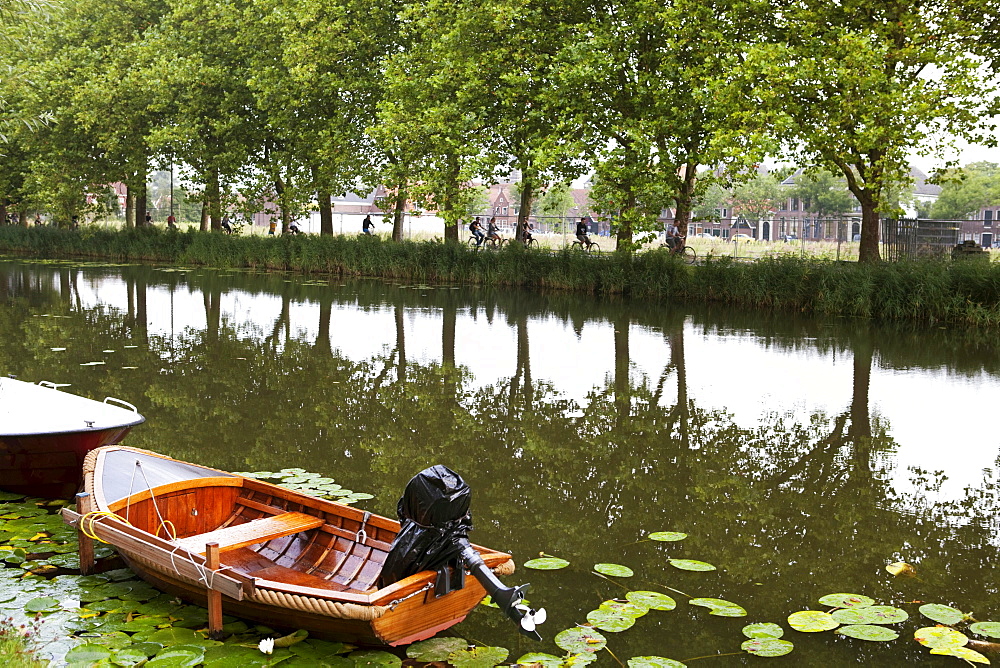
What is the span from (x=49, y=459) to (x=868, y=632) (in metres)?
5.65

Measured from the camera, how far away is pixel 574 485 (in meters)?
8.15

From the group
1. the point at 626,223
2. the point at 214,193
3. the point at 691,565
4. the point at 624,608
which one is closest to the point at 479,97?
the point at 626,223

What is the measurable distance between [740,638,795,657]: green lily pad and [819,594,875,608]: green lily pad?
679 mm

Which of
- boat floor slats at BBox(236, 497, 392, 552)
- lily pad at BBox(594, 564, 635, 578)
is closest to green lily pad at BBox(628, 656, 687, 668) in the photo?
lily pad at BBox(594, 564, 635, 578)

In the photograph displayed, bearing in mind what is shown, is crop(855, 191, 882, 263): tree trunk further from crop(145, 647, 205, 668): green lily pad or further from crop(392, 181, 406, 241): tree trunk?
crop(145, 647, 205, 668): green lily pad

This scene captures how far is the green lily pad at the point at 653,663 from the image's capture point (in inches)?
188

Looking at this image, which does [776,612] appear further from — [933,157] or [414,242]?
[414,242]

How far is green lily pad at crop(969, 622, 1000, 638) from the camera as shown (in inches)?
207

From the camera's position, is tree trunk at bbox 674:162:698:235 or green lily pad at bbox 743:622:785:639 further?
tree trunk at bbox 674:162:698:235

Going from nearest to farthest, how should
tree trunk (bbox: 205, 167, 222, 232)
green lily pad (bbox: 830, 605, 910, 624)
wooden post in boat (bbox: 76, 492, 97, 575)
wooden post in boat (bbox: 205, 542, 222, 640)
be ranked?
wooden post in boat (bbox: 205, 542, 222, 640)
green lily pad (bbox: 830, 605, 910, 624)
wooden post in boat (bbox: 76, 492, 97, 575)
tree trunk (bbox: 205, 167, 222, 232)

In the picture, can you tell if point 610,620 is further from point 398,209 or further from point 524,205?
point 398,209

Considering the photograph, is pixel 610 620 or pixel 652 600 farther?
pixel 652 600

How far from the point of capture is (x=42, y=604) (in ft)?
17.5

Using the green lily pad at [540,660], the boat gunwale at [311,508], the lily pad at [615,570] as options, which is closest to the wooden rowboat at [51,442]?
the boat gunwale at [311,508]
